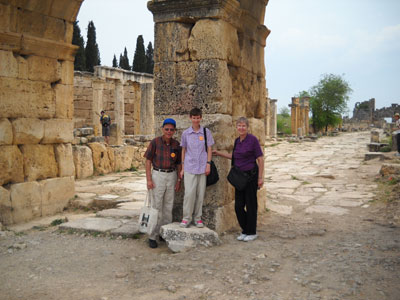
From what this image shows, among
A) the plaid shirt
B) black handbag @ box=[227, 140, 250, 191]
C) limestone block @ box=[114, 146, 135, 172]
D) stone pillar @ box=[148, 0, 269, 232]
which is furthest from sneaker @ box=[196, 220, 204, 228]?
limestone block @ box=[114, 146, 135, 172]

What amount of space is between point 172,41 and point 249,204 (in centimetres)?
249

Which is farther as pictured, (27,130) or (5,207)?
(27,130)

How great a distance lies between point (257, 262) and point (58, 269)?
7.06ft

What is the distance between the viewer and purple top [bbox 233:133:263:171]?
497 centimetres

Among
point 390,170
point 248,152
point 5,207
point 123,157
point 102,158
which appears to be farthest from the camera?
point 123,157

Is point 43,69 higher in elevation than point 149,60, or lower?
lower

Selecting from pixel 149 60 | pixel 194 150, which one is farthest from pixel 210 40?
pixel 149 60

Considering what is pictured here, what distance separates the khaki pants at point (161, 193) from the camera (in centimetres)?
495

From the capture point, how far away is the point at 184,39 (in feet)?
17.7

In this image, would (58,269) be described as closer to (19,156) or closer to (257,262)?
(257,262)

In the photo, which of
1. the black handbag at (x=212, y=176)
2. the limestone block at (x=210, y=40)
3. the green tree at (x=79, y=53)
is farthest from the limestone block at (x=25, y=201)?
the green tree at (x=79, y=53)

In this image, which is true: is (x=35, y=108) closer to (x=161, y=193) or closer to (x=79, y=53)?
(x=161, y=193)

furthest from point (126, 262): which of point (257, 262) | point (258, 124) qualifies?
point (258, 124)

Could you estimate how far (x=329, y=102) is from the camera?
44000 millimetres
